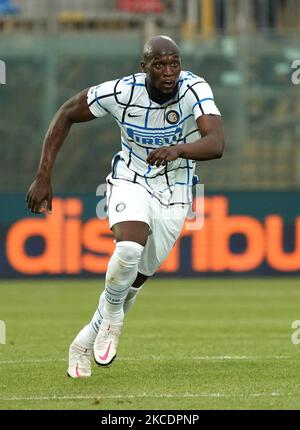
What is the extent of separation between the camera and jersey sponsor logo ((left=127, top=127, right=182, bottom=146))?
878 centimetres

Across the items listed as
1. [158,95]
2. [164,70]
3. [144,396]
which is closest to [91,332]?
[144,396]

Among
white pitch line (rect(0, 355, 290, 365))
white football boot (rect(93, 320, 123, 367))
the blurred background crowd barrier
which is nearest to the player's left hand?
white football boot (rect(93, 320, 123, 367))

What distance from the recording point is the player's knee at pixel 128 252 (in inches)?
329

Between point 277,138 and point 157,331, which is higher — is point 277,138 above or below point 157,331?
above

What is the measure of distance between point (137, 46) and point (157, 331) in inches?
351

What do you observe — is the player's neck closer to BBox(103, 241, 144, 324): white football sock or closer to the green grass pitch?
BBox(103, 241, 144, 324): white football sock

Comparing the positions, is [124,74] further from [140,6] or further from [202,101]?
[202,101]

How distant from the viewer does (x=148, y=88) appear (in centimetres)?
876

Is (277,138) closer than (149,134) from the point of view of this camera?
No

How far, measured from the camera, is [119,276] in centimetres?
850

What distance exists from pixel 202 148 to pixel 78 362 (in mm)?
1830

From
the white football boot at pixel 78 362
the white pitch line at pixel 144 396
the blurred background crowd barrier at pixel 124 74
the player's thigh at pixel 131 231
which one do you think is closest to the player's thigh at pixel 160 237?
the player's thigh at pixel 131 231

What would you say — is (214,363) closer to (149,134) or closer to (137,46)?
(149,134)

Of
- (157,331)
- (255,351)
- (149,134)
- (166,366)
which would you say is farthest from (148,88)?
(157,331)
